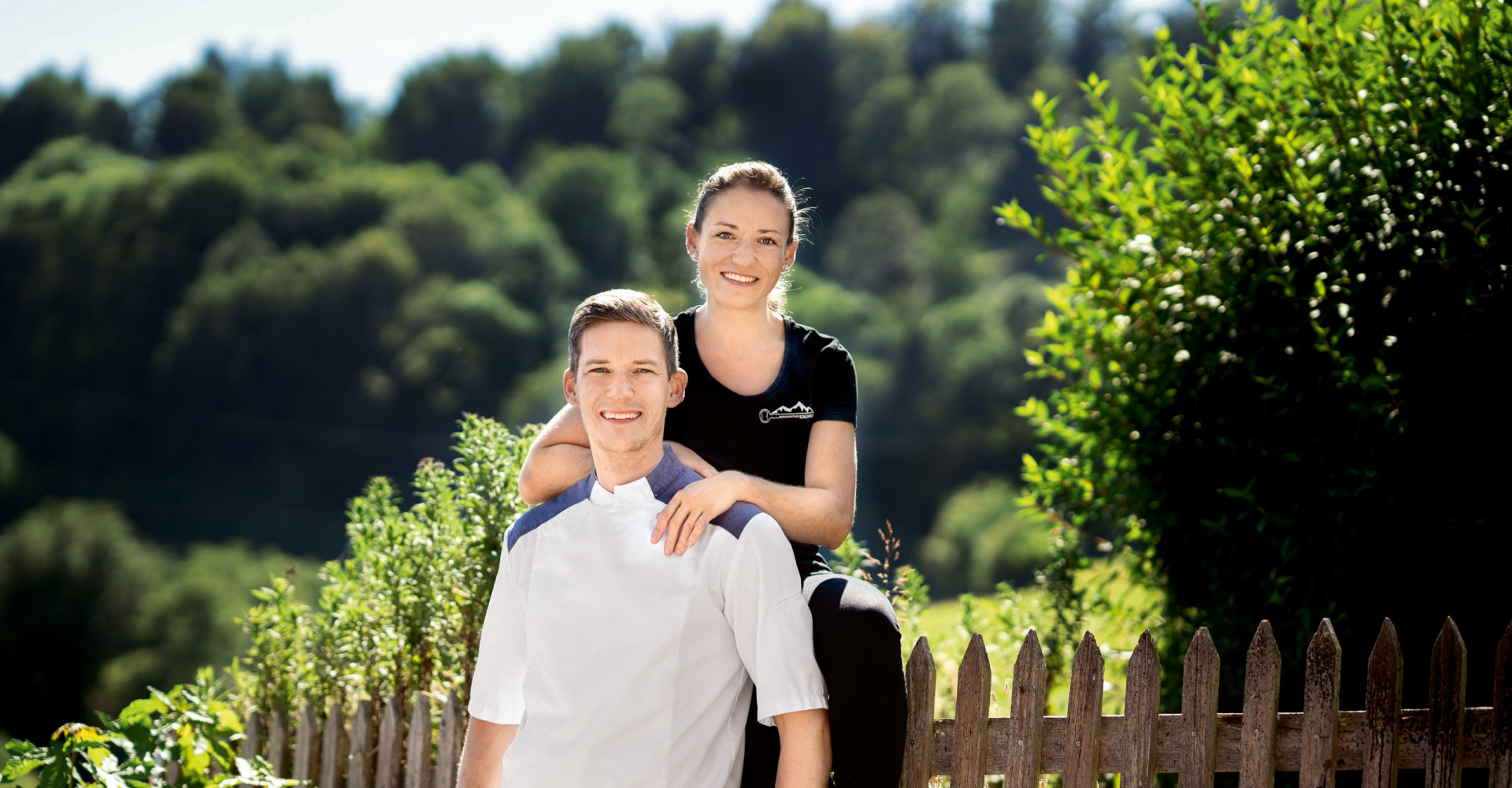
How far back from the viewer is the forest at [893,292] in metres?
3.59

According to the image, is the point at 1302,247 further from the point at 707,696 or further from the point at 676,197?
the point at 676,197

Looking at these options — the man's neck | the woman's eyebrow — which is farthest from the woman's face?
the man's neck

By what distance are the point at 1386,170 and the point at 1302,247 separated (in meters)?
0.31

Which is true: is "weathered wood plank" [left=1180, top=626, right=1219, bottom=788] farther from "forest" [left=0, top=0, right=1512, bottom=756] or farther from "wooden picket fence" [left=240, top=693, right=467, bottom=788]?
"wooden picket fence" [left=240, top=693, right=467, bottom=788]

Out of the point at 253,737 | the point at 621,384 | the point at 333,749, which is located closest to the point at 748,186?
the point at 621,384

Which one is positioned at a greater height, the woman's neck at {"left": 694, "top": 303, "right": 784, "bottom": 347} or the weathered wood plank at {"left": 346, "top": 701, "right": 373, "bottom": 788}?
the woman's neck at {"left": 694, "top": 303, "right": 784, "bottom": 347}

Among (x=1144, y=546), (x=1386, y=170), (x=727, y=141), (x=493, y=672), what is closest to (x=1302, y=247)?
(x=1386, y=170)

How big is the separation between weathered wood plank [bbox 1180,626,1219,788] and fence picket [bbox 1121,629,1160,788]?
75 mm

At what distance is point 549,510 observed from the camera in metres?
2.73

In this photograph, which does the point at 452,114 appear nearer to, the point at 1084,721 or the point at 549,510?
the point at 549,510

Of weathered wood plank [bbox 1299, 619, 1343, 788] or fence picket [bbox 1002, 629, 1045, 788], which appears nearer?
weathered wood plank [bbox 1299, 619, 1343, 788]

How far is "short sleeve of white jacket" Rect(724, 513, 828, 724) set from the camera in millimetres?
2412

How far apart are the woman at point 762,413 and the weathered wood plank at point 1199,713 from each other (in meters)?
0.82

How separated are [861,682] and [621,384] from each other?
0.80 metres
